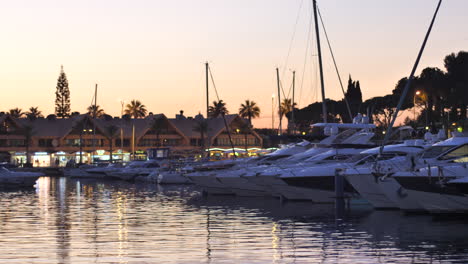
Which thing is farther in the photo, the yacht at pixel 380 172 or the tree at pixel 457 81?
the tree at pixel 457 81

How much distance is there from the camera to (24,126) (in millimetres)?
120000

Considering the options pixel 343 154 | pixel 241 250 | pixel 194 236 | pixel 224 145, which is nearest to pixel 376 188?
pixel 343 154

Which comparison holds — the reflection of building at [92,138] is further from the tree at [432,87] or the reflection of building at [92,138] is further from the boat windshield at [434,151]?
the boat windshield at [434,151]

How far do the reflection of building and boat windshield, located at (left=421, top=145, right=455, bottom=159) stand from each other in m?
88.2

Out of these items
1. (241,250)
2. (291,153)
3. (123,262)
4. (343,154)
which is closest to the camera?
(123,262)

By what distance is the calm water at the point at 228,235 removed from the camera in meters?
20.1

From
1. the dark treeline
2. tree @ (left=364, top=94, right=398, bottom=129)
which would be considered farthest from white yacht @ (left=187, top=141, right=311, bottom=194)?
tree @ (left=364, top=94, right=398, bottom=129)

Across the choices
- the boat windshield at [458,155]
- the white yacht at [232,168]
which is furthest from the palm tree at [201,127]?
the boat windshield at [458,155]

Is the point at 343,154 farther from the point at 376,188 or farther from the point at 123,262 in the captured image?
the point at 123,262

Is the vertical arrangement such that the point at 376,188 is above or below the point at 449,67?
below

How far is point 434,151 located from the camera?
30516 mm

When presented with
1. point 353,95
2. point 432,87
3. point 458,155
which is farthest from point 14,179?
point 353,95

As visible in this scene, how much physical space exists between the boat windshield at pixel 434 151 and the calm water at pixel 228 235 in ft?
7.95

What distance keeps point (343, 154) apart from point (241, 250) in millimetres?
18165
